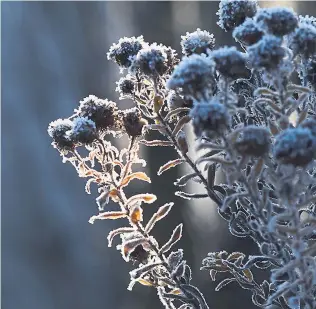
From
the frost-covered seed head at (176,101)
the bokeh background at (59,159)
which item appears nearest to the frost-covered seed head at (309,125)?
the frost-covered seed head at (176,101)

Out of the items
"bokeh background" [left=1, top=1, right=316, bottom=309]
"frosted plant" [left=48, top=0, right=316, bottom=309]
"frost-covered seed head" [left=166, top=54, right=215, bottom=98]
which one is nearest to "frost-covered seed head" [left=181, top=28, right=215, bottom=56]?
"frosted plant" [left=48, top=0, right=316, bottom=309]

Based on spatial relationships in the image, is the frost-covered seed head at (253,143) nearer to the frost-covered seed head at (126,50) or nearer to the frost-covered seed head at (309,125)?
Result: the frost-covered seed head at (309,125)

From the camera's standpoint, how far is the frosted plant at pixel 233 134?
1.24 ft

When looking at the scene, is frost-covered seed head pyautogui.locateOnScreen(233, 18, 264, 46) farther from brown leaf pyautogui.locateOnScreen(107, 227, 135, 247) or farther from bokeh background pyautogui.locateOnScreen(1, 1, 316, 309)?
bokeh background pyautogui.locateOnScreen(1, 1, 316, 309)

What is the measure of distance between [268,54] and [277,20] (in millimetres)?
37

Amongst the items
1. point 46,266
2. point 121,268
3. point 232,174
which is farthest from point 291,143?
point 46,266

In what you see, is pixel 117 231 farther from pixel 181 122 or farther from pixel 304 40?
pixel 304 40

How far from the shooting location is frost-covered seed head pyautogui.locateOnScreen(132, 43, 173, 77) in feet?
1.47

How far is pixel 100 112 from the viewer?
1.59 ft

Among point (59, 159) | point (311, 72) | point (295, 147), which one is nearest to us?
point (295, 147)

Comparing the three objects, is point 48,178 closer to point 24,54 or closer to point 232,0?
point 24,54

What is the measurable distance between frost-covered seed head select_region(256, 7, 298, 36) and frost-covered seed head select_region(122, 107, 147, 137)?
13cm

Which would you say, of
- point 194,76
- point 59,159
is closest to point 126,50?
point 194,76

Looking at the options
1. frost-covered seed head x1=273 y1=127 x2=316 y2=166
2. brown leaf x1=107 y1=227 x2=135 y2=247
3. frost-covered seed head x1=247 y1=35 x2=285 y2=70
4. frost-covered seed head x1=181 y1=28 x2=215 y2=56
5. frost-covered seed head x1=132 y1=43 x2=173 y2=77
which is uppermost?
frost-covered seed head x1=181 y1=28 x2=215 y2=56
